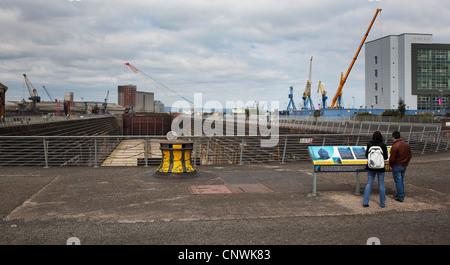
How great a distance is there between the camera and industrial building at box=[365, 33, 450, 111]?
91688mm

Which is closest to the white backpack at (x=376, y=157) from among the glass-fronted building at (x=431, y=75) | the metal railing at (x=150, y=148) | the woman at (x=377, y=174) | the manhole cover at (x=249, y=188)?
the woman at (x=377, y=174)

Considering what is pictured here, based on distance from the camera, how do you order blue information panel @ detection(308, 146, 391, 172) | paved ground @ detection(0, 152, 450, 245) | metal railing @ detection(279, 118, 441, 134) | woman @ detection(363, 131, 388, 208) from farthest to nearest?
metal railing @ detection(279, 118, 441, 134) → blue information panel @ detection(308, 146, 391, 172) → woman @ detection(363, 131, 388, 208) → paved ground @ detection(0, 152, 450, 245)

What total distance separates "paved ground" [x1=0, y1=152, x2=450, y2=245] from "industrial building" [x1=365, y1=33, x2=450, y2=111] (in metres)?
90.9

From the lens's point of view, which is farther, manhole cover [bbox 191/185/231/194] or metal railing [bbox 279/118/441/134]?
metal railing [bbox 279/118/441/134]

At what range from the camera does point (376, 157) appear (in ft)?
25.6

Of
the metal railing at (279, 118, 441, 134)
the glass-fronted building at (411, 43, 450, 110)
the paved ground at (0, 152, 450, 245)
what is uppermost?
the glass-fronted building at (411, 43, 450, 110)

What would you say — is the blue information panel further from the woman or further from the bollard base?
the bollard base

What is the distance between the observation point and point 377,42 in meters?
98.8

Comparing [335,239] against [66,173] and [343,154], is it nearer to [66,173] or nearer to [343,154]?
[343,154]

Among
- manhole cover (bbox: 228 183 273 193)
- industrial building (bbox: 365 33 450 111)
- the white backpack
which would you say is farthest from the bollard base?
industrial building (bbox: 365 33 450 111)

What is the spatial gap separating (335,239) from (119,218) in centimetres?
408

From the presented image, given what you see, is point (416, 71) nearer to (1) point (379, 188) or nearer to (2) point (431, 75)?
(2) point (431, 75)

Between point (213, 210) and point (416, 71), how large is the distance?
9954 cm
